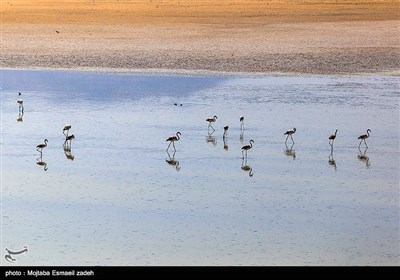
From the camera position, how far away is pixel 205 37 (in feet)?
127

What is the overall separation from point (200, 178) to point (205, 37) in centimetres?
2372

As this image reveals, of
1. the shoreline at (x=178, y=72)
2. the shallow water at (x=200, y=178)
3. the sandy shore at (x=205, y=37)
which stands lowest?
the shallow water at (x=200, y=178)

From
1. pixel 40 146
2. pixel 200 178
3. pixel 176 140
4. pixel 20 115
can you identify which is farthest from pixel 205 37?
pixel 200 178

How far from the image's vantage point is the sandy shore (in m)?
31.2

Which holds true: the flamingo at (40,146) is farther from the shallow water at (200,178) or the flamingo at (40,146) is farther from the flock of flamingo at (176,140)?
the shallow water at (200,178)

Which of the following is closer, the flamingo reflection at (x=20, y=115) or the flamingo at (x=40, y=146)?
the flamingo at (x=40, y=146)

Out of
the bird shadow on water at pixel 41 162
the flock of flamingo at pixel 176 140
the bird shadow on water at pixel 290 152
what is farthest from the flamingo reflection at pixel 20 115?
the bird shadow on water at pixel 290 152

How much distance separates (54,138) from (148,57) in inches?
552

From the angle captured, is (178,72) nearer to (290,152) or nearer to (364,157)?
(290,152)

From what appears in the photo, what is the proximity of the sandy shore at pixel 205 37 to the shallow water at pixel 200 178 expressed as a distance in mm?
5627

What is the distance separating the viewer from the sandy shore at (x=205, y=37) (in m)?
31.2

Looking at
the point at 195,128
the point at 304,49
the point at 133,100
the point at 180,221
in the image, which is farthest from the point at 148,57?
the point at 180,221

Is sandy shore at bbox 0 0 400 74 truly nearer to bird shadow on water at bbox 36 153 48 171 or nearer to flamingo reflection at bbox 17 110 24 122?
flamingo reflection at bbox 17 110 24 122
